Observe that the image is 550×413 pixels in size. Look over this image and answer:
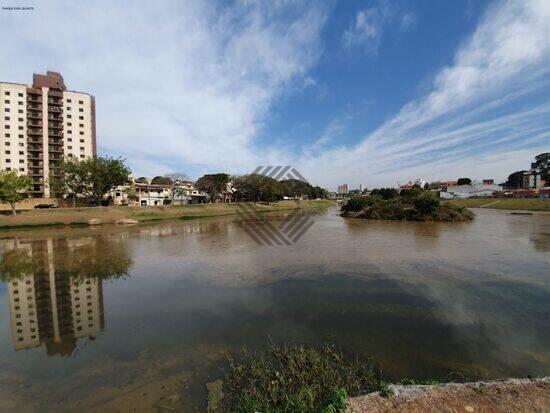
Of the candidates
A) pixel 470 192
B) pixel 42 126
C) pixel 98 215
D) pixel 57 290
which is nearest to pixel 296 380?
pixel 57 290

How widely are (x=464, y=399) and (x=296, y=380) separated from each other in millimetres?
2936

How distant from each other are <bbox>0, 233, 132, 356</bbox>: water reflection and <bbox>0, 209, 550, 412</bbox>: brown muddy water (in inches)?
2.6

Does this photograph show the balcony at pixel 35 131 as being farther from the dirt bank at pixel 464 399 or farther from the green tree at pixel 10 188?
the dirt bank at pixel 464 399

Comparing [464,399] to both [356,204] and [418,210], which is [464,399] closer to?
[418,210]

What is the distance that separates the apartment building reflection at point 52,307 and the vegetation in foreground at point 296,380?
4799 millimetres

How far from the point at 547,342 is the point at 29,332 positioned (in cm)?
1424

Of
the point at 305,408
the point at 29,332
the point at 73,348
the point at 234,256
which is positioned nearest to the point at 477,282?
the point at 305,408

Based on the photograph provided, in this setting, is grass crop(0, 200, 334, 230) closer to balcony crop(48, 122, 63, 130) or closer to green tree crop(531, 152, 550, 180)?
balcony crop(48, 122, 63, 130)

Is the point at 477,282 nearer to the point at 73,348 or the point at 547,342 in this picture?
the point at 547,342

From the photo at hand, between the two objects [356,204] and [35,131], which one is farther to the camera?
[35,131]

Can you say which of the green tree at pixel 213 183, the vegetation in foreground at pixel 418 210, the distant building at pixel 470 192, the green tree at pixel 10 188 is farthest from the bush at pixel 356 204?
the distant building at pixel 470 192

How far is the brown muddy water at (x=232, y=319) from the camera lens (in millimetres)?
6055

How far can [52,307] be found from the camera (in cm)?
1043

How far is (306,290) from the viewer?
38.8ft
